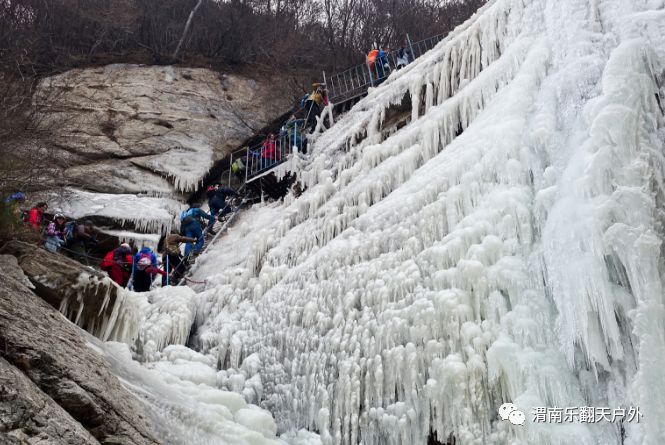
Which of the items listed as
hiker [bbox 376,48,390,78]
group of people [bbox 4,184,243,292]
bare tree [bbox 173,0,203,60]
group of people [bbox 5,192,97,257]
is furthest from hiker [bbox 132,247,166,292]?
bare tree [bbox 173,0,203,60]

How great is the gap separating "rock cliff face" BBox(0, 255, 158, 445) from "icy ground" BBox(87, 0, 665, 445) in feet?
2.10

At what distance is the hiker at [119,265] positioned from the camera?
26.7 ft

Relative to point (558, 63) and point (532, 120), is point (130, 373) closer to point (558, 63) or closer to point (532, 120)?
point (532, 120)

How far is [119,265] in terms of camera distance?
822cm

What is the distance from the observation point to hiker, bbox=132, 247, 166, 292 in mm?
8117

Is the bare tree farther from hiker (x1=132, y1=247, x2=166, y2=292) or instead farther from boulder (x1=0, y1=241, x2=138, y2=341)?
boulder (x1=0, y1=241, x2=138, y2=341)

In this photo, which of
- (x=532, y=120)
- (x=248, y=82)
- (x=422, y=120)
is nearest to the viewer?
(x=532, y=120)

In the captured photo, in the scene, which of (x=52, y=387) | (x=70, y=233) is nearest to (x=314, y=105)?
(x=70, y=233)

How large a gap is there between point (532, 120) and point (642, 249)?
6.49 feet

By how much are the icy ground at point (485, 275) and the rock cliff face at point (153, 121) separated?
6.21 metres

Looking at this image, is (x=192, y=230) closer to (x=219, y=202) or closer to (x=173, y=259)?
(x=173, y=259)

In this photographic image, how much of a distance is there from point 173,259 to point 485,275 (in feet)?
18.3

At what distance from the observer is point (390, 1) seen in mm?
19328

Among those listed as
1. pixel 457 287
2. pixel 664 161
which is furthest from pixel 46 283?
pixel 664 161
